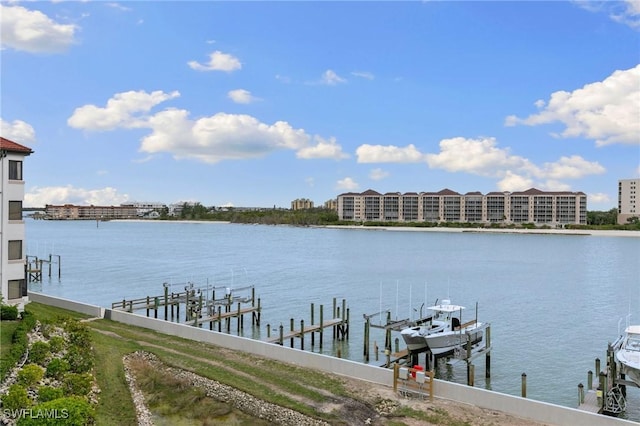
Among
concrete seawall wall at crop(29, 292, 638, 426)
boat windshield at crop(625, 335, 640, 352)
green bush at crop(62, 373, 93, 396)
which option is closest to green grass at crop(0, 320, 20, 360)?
green bush at crop(62, 373, 93, 396)

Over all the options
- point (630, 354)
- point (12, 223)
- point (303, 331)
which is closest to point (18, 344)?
point (12, 223)

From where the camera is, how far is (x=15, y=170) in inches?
1157

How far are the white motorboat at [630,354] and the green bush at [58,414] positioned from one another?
19.6 meters

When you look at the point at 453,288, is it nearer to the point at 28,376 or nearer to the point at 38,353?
the point at 38,353

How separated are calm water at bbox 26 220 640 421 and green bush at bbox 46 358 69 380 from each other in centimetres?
1646

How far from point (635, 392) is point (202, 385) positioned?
792 inches

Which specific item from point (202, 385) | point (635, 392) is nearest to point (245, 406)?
point (202, 385)

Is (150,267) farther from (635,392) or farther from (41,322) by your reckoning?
(635,392)

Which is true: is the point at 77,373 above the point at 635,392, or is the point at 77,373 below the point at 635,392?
above

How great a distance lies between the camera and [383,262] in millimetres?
88375

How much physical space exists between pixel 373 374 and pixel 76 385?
11103 mm

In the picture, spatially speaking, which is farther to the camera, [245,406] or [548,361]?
[548,361]

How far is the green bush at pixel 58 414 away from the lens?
1338 cm

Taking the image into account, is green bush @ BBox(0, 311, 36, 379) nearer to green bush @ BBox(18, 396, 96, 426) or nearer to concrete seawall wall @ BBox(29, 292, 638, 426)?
green bush @ BBox(18, 396, 96, 426)
